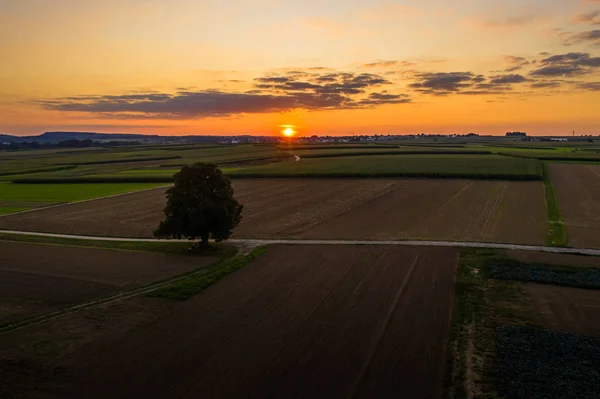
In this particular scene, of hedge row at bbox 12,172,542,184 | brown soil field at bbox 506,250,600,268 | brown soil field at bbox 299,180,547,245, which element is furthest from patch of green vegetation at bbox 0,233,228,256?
hedge row at bbox 12,172,542,184

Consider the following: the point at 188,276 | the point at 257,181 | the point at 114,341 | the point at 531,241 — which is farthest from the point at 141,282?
the point at 257,181

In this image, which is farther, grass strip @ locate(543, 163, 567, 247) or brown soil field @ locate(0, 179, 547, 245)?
brown soil field @ locate(0, 179, 547, 245)

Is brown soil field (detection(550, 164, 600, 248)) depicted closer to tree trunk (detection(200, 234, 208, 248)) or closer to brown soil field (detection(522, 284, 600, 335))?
brown soil field (detection(522, 284, 600, 335))

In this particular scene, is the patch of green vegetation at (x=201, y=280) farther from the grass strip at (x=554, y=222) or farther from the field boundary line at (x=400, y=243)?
the grass strip at (x=554, y=222)

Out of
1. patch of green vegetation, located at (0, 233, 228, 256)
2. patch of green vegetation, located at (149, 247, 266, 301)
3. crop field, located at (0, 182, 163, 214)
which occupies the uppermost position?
crop field, located at (0, 182, 163, 214)

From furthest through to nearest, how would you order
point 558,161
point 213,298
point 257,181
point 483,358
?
point 558,161 < point 257,181 < point 213,298 < point 483,358

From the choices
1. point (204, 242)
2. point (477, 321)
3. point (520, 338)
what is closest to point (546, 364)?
point (520, 338)

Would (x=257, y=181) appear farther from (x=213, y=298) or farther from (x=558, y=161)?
(x=558, y=161)
